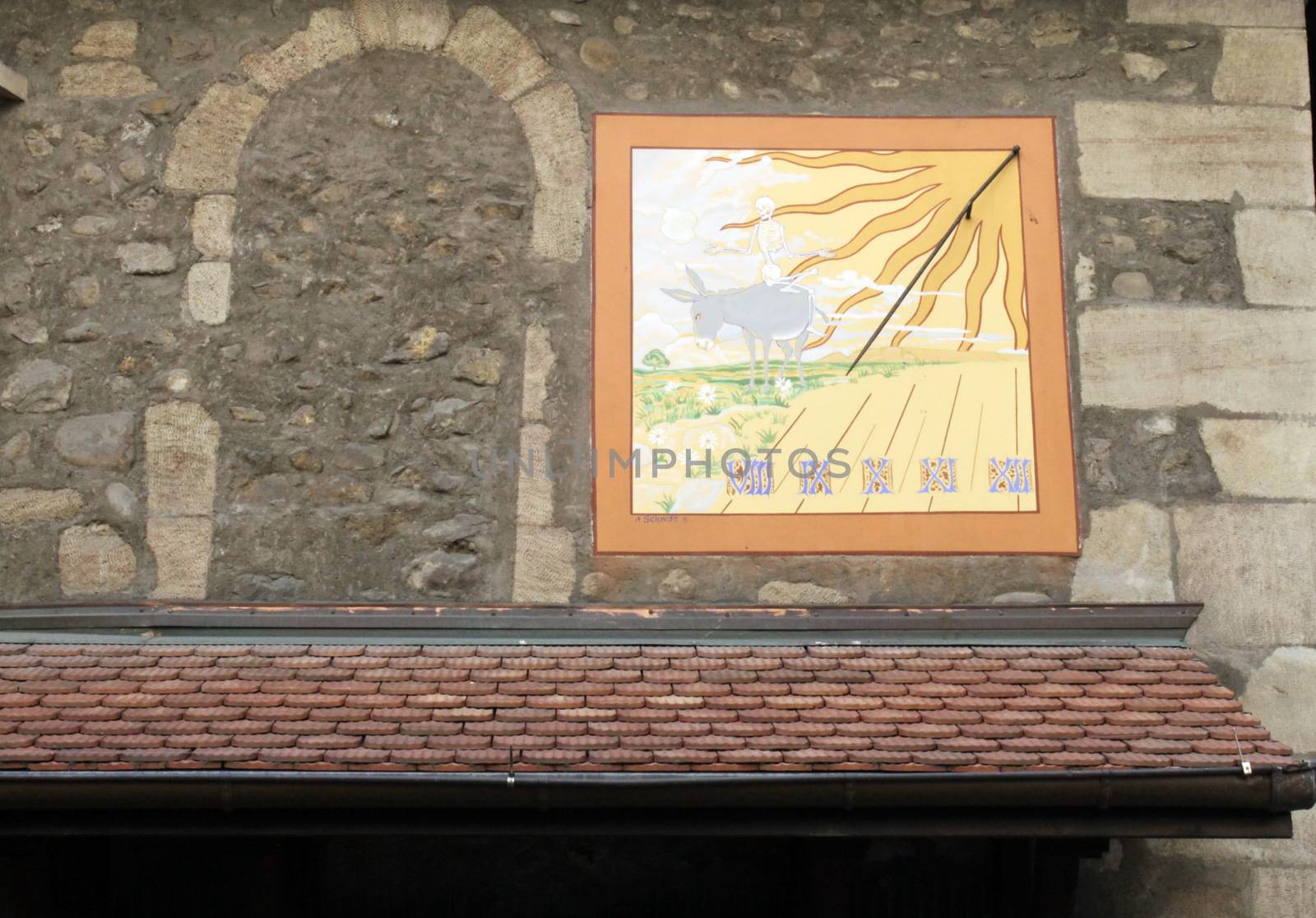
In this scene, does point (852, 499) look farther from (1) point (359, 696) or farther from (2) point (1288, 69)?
(2) point (1288, 69)

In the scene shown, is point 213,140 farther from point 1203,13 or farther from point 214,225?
point 1203,13

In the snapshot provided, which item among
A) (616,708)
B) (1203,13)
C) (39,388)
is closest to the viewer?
(616,708)

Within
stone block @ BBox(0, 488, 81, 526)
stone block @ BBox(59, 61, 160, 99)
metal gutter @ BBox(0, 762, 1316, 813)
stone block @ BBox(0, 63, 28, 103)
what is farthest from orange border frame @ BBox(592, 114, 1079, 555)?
stone block @ BBox(0, 63, 28, 103)

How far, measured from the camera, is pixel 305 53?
462cm

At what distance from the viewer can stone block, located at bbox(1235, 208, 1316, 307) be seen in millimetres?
4582

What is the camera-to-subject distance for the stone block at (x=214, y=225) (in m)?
4.48

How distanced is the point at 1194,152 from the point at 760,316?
1.67m

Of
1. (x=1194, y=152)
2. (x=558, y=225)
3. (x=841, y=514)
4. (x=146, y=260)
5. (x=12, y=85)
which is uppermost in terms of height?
(x=12, y=85)

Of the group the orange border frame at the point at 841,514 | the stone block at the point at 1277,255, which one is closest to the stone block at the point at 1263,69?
the stone block at the point at 1277,255

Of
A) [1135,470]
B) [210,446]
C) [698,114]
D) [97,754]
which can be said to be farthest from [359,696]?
[1135,470]

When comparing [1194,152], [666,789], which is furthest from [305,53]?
[1194,152]

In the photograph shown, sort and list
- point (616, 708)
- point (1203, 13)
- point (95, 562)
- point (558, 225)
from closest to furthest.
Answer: point (616, 708) → point (95, 562) → point (558, 225) → point (1203, 13)

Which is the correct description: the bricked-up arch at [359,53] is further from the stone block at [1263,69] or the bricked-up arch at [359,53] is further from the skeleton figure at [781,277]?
the stone block at [1263,69]

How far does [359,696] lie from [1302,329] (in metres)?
3.38
